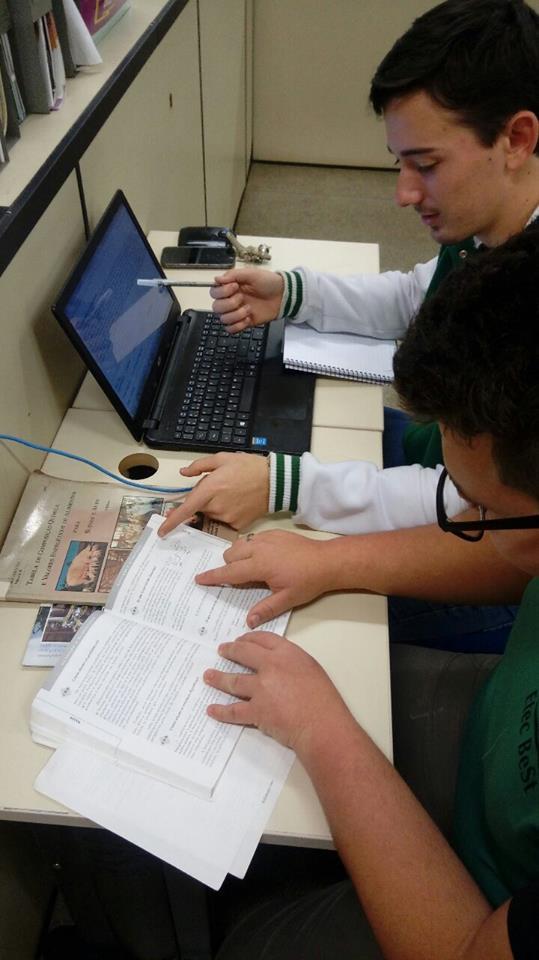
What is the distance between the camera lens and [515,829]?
61cm

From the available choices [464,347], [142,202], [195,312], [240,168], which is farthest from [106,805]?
[240,168]

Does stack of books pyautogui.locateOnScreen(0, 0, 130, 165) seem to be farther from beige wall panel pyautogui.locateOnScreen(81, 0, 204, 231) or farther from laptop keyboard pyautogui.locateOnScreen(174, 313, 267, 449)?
laptop keyboard pyautogui.locateOnScreen(174, 313, 267, 449)

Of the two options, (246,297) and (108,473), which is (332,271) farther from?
(108,473)

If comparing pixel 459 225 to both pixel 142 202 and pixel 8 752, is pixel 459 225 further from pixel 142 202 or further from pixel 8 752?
pixel 8 752

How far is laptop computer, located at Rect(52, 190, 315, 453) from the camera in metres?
0.97

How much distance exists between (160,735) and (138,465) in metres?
0.44

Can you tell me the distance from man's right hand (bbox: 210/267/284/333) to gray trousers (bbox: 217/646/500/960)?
61 centimetres

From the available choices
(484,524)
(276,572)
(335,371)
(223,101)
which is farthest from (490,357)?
(223,101)

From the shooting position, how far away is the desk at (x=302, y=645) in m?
0.65

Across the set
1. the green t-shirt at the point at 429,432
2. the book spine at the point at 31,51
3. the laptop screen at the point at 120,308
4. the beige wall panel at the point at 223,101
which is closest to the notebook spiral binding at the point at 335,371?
the green t-shirt at the point at 429,432

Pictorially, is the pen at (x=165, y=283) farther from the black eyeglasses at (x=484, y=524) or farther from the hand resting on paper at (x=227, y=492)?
the black eyeglasses at (x=484, y=524)

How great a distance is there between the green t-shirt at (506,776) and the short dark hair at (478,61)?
0.68 meters

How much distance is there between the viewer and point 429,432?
1142 millimetres

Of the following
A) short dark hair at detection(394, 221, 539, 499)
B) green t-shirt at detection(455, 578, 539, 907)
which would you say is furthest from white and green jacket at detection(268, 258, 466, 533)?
short dark hair at detection(394, 221, 539, 499)
